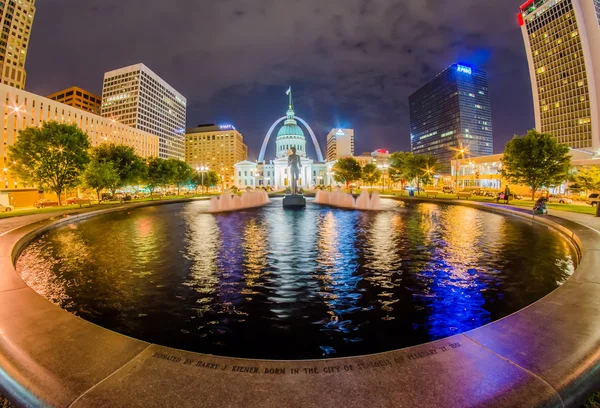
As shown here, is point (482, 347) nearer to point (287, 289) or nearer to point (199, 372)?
point (199, 372)

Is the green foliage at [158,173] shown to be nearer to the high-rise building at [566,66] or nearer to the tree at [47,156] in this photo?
the tree at [47,156]

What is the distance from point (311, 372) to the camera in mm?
3723

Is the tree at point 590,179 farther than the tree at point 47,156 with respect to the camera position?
Yes

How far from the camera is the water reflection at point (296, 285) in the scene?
19.5 ft

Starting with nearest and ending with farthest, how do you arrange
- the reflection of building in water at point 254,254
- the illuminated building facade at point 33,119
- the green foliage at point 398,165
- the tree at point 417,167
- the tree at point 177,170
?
the reflection of building in water at point 254,254
the tree at point 417,167
the green foliage at point 398,165
the tree at point 177,170
the illuminated building facade at point 33,119

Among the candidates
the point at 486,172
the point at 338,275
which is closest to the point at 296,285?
the point at 338,275

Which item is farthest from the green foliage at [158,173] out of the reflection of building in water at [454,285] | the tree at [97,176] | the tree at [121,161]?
the reflection of building in water at [454,285]

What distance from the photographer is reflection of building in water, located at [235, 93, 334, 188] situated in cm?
17168

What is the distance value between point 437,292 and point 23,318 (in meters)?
9.31

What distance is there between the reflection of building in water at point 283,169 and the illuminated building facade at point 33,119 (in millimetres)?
63300

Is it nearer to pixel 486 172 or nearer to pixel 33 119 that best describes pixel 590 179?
pixel 486 172

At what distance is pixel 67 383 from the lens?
11.3 ft

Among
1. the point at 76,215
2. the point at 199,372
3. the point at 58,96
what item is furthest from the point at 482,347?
the point at 58,96

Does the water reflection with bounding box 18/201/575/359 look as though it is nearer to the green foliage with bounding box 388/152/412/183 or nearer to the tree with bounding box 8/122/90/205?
the tree with bounding box 8/122/90/205
